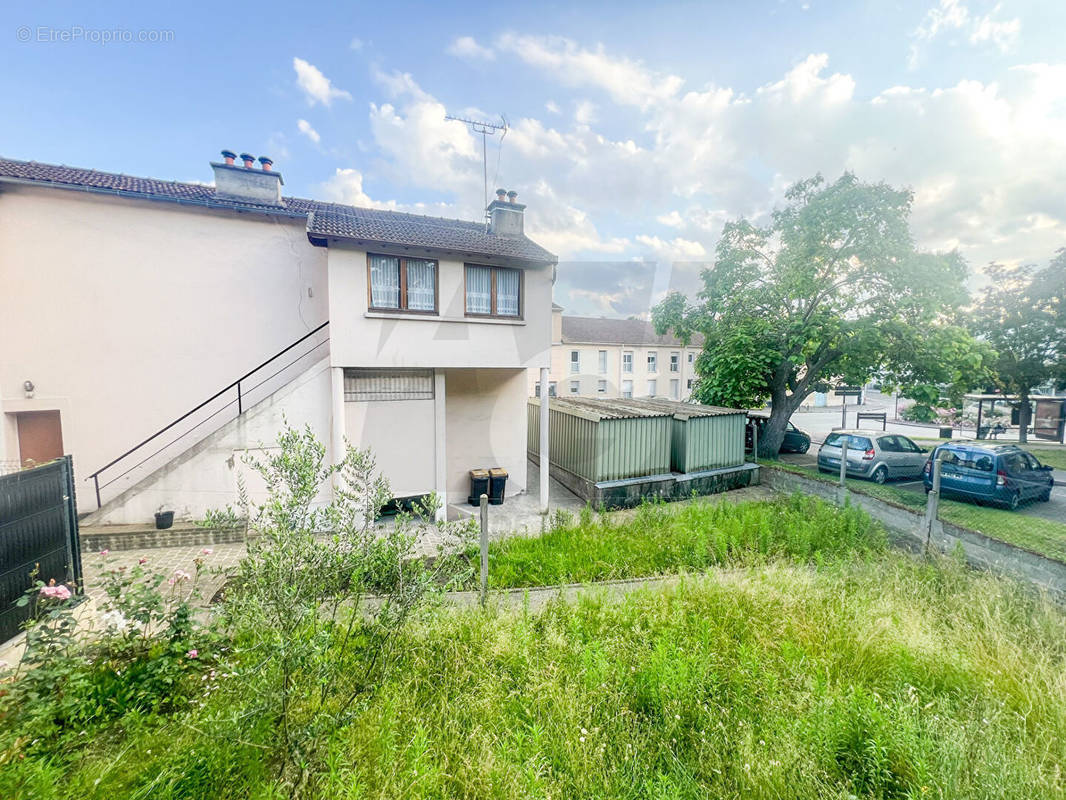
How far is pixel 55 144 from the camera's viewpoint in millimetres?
8820

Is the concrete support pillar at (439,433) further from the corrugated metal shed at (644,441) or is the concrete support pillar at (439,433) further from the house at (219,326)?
the corrugated metal shed at (644,441)

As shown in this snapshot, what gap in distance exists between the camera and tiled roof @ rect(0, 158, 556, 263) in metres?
7.56

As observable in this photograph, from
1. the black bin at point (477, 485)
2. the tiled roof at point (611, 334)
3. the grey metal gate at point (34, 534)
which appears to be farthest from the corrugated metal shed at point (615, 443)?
the tiled roof at point (611, 334)

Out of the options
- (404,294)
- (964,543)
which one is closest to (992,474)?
(964,543)

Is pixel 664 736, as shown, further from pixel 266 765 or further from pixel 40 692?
pixel 40 692

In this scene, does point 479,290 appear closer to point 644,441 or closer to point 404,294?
point 404,294

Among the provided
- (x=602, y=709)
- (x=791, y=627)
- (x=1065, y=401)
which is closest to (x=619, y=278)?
(x=791, y=627)

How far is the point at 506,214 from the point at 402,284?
17.1 ft

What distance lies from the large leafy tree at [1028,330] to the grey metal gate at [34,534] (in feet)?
85.8

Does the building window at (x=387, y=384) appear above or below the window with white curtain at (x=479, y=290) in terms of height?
below

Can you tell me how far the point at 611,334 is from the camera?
3338 cm

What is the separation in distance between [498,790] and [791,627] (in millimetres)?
3701

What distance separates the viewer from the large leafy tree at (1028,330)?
1593cm

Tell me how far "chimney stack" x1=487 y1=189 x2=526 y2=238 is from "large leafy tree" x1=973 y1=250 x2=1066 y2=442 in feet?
60.5
